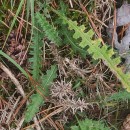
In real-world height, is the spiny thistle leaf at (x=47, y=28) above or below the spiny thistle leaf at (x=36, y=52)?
above

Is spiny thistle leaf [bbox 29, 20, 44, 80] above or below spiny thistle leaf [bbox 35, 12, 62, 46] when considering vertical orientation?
below

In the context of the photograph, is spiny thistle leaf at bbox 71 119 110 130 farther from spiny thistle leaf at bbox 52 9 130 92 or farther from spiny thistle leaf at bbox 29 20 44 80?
spiny thistle leaf at bbox 29 20 44 80

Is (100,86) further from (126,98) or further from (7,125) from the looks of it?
(7,125)

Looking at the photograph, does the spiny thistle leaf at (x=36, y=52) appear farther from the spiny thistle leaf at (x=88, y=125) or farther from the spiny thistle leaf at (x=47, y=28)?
the spiny thistle leaf at (x=88, y=125)

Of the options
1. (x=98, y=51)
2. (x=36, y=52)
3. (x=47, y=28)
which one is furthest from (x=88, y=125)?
(x=47, y=28)

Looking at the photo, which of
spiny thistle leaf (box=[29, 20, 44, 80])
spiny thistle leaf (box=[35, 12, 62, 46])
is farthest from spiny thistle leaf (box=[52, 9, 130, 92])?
spiny thistle leaf (box=[29, 20, 44, 80])

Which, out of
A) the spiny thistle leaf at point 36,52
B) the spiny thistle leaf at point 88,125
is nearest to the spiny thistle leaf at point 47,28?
the spiny thistle leaf at point 36,52

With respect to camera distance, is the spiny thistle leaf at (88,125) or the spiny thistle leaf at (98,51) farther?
the spiny thistle leaf at (88,125)

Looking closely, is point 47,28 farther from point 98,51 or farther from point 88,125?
point 88,125

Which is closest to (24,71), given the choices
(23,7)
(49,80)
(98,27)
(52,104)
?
(49,80)
